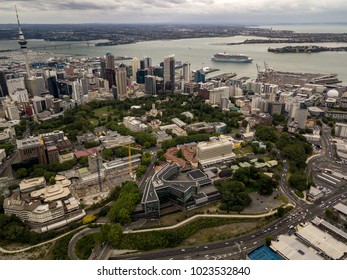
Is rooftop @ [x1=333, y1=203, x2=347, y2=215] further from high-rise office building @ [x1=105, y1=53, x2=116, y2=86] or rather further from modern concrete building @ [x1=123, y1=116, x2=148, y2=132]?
high-rise office building @ [x1=105, y1=53, x2=116, y2=86]

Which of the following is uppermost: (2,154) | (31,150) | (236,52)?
(236,52)

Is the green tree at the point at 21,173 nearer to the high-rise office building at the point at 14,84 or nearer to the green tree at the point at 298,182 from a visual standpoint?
the green tree at the point at 298,182

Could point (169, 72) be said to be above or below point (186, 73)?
above

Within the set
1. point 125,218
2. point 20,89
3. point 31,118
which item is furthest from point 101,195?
point 20,89

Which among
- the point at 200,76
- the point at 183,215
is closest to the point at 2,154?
the point at 183,215

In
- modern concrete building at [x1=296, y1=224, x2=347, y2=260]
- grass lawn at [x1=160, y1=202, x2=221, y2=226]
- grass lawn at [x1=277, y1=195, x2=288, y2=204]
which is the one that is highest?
modern concrete building at [x1=296, y1=224, x2=347, y2=260]

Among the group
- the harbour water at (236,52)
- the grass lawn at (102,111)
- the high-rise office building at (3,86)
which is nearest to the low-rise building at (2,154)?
the grass lawn at (102,111)

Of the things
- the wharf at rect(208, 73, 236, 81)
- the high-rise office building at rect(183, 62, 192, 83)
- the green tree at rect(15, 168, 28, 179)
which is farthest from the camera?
the wharf at rect(208, 73, 236, 81)

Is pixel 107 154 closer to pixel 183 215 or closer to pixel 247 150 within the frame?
pixel 183 215

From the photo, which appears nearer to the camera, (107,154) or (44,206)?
(44,206)

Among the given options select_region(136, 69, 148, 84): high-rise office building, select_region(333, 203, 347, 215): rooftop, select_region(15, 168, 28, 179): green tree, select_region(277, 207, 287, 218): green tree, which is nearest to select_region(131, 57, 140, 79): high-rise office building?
select_region(136, 69, 148, 84): high-rise office building
